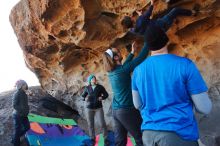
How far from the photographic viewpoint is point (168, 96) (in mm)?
2689

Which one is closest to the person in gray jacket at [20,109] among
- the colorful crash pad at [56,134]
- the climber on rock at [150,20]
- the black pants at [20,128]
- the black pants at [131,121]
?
the black pants at [20,128]

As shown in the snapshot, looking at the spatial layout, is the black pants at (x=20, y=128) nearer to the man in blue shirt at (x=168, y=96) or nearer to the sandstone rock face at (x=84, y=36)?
the sandstone rock face at (x=84, y=36)

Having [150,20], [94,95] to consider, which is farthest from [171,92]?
[94,95]

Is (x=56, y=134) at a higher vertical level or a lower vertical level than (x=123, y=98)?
lower

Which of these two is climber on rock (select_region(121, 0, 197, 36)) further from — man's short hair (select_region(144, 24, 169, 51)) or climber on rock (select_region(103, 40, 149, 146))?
climber on rock (select_region(103, 40, 149, 146))

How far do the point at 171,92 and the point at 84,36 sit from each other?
228 inches

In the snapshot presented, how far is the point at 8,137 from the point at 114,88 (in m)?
4.97

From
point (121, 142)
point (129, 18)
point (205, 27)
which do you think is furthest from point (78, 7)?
point (121, 142)

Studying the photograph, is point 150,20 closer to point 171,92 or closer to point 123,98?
point 123,98

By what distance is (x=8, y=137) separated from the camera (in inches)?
352

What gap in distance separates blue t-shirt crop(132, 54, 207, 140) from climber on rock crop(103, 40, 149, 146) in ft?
5.72

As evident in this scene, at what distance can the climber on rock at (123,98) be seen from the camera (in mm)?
4598

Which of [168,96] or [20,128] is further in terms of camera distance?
[20,128]

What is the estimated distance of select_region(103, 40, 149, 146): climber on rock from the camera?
15.1ft
